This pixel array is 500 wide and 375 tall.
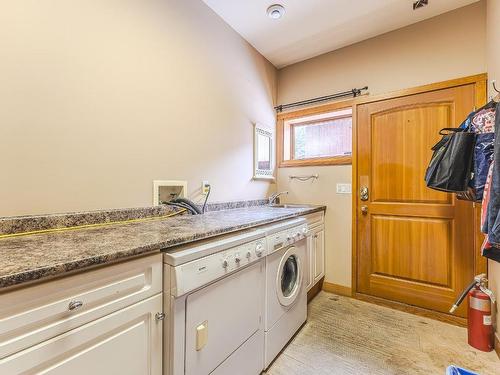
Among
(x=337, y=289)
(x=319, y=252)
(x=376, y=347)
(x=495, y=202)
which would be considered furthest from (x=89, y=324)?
(x=337, y=289)

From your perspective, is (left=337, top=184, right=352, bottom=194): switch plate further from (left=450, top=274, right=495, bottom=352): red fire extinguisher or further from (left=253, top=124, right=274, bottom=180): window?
(left=450, top=274, right=495, bottom=352): red fire extinguisher

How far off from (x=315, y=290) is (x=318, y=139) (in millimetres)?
1705

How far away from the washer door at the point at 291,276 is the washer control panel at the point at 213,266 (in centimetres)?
43

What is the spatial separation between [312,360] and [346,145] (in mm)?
2045

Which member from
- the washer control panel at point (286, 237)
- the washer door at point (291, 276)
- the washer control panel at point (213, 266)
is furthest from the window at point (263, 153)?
the washer control panel at point (213, 266)

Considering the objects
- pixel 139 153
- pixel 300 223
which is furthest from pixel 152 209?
pixel 300 223

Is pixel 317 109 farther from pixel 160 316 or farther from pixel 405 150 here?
pixel 160 316

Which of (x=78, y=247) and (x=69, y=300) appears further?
(x=78, y=247)

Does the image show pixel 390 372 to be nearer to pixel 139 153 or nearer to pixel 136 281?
pixel 136 281

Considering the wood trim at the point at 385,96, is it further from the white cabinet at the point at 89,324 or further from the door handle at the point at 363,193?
the white cabinet at the point at 89,324

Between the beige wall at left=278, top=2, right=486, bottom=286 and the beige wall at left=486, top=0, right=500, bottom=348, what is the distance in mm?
131

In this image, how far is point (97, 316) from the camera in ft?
2.50

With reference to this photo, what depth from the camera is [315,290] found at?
2.57m

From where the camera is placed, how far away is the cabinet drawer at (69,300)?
1.97ft
